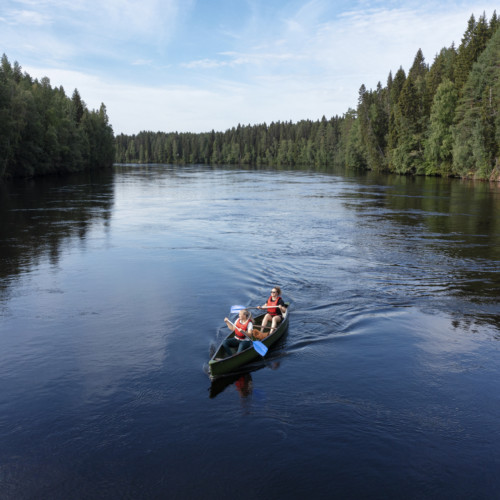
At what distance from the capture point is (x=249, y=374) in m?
12.9

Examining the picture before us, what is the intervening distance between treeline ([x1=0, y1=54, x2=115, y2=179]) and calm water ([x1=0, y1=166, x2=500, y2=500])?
44.7 metres

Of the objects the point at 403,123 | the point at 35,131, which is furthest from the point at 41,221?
the point at 403,123

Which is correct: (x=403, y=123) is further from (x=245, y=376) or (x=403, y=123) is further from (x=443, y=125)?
(x=245, y=376)

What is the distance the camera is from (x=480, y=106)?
2594 inches

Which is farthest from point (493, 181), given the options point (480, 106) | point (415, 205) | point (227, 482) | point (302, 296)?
point (227, 482)

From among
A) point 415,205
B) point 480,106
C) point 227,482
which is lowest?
point 227,482

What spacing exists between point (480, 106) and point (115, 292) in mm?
65196

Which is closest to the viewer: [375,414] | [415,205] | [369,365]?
[375,414]

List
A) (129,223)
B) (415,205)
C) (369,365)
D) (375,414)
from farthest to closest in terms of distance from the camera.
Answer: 1. (415,205)
2. (129,223)
3. (369,365)
4. (375,414)

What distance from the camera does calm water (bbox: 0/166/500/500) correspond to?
28.9ft

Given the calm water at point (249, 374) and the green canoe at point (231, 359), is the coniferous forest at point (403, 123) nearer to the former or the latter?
the calm water at point (249, 374)

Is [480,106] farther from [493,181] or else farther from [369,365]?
[369,365]

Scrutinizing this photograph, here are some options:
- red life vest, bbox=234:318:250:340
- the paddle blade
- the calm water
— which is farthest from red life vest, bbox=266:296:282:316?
the paddle blade

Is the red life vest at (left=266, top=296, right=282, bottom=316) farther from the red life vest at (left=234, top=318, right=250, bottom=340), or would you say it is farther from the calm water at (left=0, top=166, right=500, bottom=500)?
the red life vest at (left=234, top=318, right=250, bottom=340)
